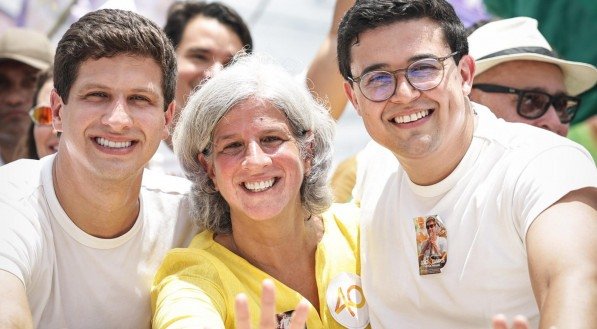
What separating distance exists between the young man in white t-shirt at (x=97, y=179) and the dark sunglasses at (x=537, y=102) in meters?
1.70

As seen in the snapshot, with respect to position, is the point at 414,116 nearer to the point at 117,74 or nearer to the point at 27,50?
the point at 117,74

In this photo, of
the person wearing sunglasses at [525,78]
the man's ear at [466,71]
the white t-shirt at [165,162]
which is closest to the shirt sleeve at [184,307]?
the man's ear at [466,71]

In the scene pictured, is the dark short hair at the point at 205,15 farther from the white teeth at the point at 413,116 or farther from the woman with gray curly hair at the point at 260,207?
the white teeth at the point at 413,116

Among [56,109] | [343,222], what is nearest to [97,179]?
[56,109]

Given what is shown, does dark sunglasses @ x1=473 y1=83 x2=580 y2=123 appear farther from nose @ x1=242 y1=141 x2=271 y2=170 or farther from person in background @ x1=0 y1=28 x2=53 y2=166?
person in background @ x1=0 y1=28 x2=53 y2=166

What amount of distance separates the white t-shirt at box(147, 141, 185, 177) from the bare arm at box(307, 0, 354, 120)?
3.68ft

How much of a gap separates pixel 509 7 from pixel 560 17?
0.42 m

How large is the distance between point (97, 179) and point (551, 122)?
214 centimetres

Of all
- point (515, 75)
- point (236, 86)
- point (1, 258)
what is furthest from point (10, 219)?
point (515, 75)

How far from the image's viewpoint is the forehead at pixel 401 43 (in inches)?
133

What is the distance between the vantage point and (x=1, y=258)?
322 centimetres

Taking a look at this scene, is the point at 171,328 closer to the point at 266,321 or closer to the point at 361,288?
the point at 266,321

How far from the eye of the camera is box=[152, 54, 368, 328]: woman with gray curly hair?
359 centimetres

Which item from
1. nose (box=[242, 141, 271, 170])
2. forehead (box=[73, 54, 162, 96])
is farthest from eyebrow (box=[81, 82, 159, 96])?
nose (box=[242, 141, 271, 170])
